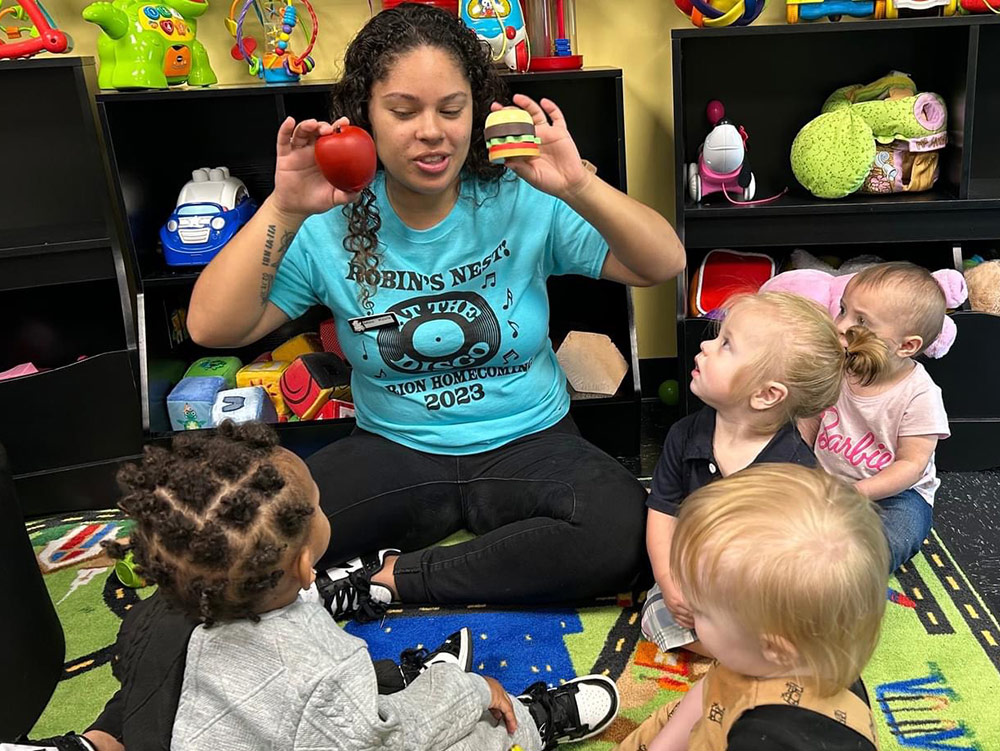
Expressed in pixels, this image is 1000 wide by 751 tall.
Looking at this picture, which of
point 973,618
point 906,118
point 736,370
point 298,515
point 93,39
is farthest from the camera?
point 93,39

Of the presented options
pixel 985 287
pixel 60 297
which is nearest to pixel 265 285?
pixel 60 297

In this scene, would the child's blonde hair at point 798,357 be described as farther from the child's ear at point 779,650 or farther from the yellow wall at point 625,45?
the yellow wall at point 625,45

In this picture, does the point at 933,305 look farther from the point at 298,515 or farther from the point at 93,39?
the point at 93,39

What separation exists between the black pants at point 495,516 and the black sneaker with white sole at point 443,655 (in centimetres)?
18

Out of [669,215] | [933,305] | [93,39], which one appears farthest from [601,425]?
[93,39]

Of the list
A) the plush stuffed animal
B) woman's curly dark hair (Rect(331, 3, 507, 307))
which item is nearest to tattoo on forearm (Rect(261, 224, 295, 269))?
woman's curly dark hair (Rect(331, 3, 507, 307))

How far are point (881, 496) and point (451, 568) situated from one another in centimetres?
72

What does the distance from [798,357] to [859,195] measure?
Result: 0.86 meters

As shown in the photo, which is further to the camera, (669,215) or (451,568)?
(669,215)

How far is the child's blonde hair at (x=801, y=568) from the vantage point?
0.83 metres

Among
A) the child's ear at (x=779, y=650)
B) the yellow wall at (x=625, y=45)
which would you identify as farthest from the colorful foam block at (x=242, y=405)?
the child's ear at (x=779, y=650)

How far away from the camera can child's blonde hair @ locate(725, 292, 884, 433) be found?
Answer: 126 centimetres

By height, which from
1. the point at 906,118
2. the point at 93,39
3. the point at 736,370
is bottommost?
the point at 736,370

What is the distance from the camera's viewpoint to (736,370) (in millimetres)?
1280
